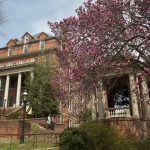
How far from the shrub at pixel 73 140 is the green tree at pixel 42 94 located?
56.7ft

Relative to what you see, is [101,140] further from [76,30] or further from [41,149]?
[76,30]

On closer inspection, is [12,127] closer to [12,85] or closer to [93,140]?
[93,140]

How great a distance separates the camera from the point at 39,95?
33.2 metres

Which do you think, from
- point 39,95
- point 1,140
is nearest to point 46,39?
point 39,95

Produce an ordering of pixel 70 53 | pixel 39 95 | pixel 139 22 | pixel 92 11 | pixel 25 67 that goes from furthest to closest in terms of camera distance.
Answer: pixel 25 67, pixel 39 95, pixel 70 53, pixel 92 11, pixel 139 22

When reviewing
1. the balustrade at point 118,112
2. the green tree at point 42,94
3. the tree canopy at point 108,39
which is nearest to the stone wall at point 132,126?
the tree canopy at point 108,39

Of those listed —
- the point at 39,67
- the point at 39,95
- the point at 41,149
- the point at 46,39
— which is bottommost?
the point at 41,149

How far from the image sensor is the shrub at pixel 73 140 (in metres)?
14.4

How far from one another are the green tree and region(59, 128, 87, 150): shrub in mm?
17283

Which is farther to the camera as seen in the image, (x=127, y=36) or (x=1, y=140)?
(x=1, y=140)

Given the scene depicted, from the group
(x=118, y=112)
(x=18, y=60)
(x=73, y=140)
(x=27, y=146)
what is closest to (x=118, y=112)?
(x=118, y=112)

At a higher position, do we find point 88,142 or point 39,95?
point 39,95

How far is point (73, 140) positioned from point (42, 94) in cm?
1940

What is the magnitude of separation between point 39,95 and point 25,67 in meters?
11.8
